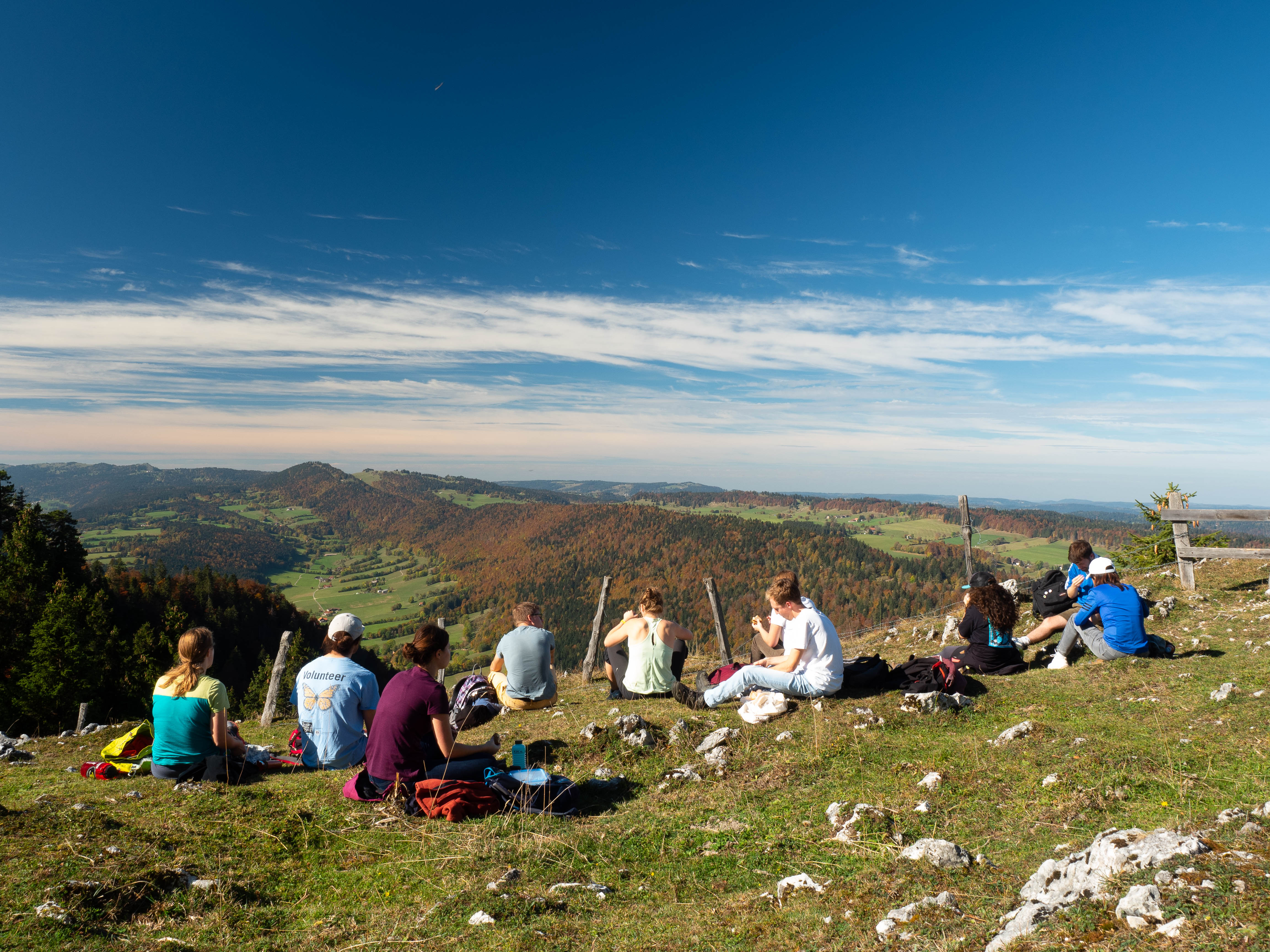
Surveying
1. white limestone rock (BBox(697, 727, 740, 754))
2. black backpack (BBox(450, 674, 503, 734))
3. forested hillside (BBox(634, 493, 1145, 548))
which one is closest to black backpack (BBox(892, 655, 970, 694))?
white limestone rock (BBox(697, 727, 740, 754))

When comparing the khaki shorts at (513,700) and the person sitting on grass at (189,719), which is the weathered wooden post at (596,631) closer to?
the khaki shorts at (513,700)

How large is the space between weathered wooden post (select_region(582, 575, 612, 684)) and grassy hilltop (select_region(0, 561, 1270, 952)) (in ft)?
30.7

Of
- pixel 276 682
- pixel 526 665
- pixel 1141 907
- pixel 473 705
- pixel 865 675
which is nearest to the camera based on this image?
pixel 1141 907

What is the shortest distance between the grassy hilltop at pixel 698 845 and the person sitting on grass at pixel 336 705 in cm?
34

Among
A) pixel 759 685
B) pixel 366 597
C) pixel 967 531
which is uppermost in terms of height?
pixel 967 531

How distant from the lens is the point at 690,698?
9.41 meters

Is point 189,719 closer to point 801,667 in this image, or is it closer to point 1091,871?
point 801,667

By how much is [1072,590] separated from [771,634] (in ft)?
21.2

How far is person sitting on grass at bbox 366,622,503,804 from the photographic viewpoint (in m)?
5.88

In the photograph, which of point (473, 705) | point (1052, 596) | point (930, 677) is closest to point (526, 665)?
point (473, 705)

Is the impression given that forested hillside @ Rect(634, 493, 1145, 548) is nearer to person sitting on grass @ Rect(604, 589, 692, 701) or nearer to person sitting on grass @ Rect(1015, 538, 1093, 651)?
person sitting on grass @ Rect(1015, 538, 1093, 651)

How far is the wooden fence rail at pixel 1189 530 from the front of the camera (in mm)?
14234

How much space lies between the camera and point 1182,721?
6633 millimetres

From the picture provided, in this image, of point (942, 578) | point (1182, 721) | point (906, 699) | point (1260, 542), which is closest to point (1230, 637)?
point (1182, 721)
